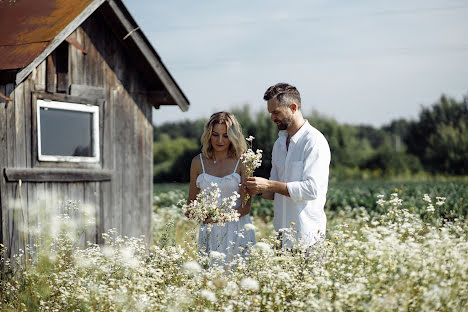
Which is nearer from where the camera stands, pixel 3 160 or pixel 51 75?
pixel 3 160

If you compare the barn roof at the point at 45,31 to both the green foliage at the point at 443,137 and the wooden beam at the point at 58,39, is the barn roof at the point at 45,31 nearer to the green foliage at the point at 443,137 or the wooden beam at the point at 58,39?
the wooden beam at the point at 58,39

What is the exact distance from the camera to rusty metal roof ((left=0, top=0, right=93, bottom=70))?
6.95 metres

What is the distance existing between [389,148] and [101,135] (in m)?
42.7

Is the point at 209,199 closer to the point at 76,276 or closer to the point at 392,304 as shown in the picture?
the point at 76,276

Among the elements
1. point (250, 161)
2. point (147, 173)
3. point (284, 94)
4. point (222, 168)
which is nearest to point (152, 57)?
point (147, 173)

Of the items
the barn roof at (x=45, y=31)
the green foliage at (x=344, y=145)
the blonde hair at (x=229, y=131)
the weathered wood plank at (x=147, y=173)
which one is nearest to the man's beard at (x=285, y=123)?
the blonde hair at (x=229, y=131)

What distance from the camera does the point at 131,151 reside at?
29.0ft

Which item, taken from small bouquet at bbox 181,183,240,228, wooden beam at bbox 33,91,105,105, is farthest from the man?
wooden beam at bbox 33,91,105,105

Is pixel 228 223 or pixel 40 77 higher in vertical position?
pixel 40 77

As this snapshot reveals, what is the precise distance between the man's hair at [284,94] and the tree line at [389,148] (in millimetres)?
28158

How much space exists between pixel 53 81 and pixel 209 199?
404 cm

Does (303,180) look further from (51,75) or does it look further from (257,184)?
(51,75)

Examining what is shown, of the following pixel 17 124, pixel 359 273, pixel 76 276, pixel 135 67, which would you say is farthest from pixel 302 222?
pixel 135 67

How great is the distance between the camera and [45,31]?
741 centimetres
